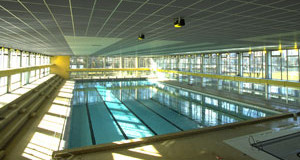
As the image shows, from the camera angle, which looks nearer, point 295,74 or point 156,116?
point 156,116

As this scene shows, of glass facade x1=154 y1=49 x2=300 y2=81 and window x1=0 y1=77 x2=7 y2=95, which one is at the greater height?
glass facade x1=154 y1=49 x2=300 y2=81

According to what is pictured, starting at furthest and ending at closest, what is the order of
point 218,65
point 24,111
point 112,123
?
point 218,65, point 112,123, point 24,111

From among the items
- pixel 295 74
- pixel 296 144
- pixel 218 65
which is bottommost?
pixel 296 144

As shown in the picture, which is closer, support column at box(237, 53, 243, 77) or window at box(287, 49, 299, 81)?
window at box(287, 49, 299, 81)

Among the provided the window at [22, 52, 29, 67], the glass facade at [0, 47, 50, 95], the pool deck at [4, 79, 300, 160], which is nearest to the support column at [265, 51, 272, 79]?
the pool deck at [4, 79, 300, 160]

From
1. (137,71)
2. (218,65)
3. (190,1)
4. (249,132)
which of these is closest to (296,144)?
(249,132)

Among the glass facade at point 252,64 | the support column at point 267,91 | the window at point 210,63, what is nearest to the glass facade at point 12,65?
the support column at point 267,91

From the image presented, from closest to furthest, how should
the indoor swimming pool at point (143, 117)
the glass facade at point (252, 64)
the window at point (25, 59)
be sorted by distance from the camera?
1. the indoor swimming pool at point (143, 117)
2. the glass facade at point (252, 64)
3. the window at point (25, 59)

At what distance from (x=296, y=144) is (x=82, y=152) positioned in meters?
4.41

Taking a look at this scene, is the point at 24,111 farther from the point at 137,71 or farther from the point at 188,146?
the point at 137,71

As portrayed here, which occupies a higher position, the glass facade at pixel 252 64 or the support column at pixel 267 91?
the glass facade at pixel 252 64

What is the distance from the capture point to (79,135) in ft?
21.3

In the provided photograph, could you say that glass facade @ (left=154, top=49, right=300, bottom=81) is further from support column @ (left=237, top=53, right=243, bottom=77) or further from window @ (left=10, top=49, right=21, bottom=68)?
window @ (left=10, top=49, right=21, bottom=68)

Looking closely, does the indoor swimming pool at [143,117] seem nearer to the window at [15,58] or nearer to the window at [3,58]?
the window at [3,58]
